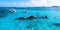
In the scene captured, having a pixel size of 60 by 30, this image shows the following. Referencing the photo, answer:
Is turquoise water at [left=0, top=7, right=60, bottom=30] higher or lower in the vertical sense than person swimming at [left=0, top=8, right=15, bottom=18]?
lower

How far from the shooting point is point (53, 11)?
1.49m

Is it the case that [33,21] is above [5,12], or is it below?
below

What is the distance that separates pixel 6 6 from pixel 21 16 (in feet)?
0.78

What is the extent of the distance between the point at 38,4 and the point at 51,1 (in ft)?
0.59

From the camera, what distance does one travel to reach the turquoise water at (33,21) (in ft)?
4.66

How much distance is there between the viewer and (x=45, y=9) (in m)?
1.49

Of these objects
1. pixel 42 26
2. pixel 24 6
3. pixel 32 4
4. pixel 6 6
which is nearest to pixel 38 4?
pixel 32 4

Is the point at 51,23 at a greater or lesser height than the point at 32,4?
lesser

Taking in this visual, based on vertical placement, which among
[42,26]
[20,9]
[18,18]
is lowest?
[42,26]

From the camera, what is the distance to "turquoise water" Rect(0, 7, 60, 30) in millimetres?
1419

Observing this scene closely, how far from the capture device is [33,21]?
1461 millimetres

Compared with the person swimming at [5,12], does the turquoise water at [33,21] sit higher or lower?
lower

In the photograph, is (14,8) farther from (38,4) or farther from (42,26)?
(42,26)

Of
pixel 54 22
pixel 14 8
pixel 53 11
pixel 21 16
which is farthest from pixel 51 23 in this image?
pixel 14 8
